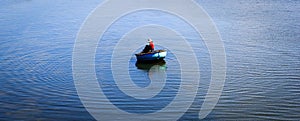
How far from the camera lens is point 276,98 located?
2014cm

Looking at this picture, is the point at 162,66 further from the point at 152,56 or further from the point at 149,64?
the point at 149,64

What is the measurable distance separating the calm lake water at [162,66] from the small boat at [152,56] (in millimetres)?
720

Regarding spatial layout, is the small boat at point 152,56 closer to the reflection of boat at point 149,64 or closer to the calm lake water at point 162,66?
the reflection of boat at point 149,64

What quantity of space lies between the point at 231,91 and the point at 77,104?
8440 millimetres

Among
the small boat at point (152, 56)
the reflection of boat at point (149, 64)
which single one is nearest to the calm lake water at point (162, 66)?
the reflection of boat at point (149, 64)

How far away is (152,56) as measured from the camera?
1088 inches

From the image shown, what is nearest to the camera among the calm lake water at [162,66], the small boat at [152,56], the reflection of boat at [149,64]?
the calm lake water at [162,66]

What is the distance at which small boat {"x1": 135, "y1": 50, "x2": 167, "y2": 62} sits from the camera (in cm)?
2734

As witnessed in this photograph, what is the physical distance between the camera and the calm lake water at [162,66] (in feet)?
63.0

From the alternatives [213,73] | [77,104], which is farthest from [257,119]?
[77,104]

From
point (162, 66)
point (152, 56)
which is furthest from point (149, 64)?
point (162, 66)

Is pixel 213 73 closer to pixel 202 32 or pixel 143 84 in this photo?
pixel 143 84

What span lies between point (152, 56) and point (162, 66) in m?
1.22

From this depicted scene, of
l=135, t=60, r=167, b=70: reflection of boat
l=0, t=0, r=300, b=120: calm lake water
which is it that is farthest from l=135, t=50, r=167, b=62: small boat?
l=0, t=0, r=300, b=120: calm lake water
